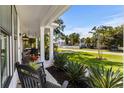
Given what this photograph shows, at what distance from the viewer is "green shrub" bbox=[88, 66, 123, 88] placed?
4094 mm

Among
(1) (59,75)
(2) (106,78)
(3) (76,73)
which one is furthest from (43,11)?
(2) (106,78)

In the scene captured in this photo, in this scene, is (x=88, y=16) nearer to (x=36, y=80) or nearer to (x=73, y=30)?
(x=73, y=30)

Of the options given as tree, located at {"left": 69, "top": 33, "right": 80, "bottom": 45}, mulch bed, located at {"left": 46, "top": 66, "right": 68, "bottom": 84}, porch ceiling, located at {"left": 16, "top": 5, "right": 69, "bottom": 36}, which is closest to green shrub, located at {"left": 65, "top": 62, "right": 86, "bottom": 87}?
mulch bed, located at {"left": 46, "top": 66, "right": 68, "bottom": 84}

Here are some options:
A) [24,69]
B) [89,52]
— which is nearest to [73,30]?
[89,52]

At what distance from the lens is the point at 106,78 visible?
4145 millimetres

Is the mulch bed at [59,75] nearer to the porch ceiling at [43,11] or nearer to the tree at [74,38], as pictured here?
the porch ceiling at [43,11]

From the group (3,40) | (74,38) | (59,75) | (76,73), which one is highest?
(74,38)

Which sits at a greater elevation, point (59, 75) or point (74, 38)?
point (74, 38)

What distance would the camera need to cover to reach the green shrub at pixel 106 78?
4.09 metres

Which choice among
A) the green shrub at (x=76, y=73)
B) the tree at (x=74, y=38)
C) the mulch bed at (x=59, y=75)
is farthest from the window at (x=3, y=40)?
the tree at (x=74, y=38)

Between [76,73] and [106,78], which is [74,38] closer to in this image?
[76,73]
